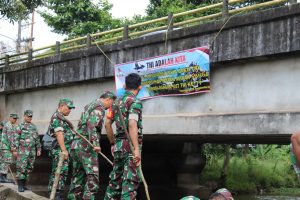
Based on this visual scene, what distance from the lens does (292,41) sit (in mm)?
6102

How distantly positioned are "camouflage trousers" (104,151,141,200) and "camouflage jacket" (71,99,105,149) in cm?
60

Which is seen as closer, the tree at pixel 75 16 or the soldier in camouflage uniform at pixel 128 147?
the soldier in camouflage uniform at pixel 128 147

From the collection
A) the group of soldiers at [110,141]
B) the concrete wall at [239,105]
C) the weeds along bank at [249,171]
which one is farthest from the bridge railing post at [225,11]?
the weeds along bank at [249,171]

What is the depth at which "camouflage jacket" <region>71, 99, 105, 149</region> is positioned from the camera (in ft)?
19.5

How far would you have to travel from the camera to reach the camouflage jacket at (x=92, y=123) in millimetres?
5941

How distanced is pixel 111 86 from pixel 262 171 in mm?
12371

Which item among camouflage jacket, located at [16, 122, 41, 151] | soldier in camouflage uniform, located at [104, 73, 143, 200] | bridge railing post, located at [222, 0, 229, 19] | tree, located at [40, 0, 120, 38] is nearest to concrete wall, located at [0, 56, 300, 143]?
bridge railing post, located at [222, 0, 229, 19]

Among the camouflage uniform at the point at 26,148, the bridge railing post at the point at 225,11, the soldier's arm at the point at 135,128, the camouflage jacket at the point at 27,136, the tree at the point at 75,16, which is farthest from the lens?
the tree at the point at 75,16

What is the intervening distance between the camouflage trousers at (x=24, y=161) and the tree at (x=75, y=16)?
1470 cm

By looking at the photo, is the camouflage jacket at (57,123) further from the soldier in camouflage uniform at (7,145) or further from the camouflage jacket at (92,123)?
the soldier in camouflage uniform at (7,145)

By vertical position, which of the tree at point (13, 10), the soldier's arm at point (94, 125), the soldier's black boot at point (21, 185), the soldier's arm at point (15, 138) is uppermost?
the tree at point (13, 10)

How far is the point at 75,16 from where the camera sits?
23.6 m

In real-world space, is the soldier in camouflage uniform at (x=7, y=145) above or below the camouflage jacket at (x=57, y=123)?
below

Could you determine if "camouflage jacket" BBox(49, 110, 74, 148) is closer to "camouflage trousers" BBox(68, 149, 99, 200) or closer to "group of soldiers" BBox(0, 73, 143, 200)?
"group of soldiers" BBox(0, 73, 143, 200)
